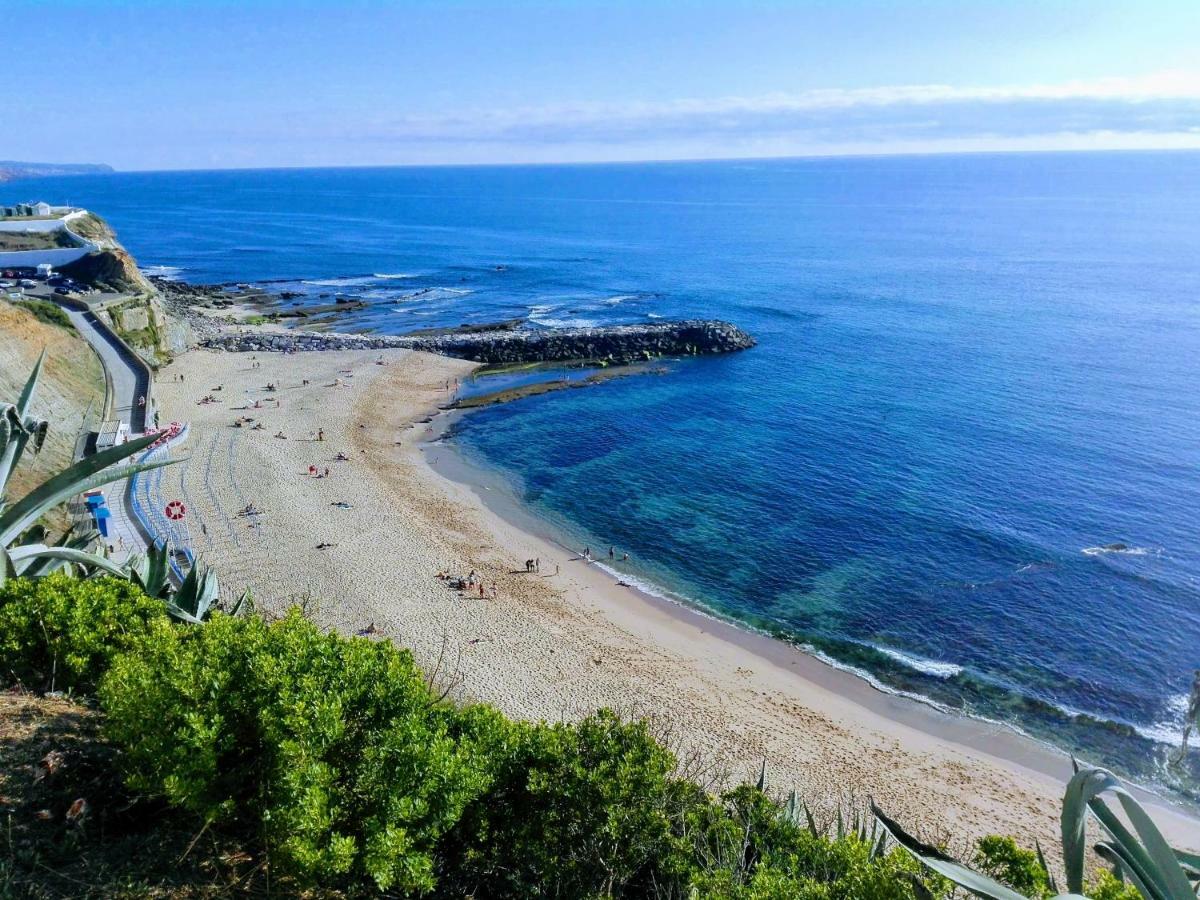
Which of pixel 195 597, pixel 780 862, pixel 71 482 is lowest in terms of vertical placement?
pixel 780 862

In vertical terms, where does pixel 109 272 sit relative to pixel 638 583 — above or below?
above

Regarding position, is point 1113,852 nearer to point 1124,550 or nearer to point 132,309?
point 1124,550

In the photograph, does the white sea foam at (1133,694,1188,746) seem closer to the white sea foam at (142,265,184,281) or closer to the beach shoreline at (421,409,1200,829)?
the beach shoreline at (421,409,1200,829)

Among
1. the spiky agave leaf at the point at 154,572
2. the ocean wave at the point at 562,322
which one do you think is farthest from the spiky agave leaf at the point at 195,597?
the ocean wave at the point at 562,322

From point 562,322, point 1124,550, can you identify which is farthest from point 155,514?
point 562,322

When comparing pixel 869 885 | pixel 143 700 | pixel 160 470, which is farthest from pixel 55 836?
pixel 160 470
